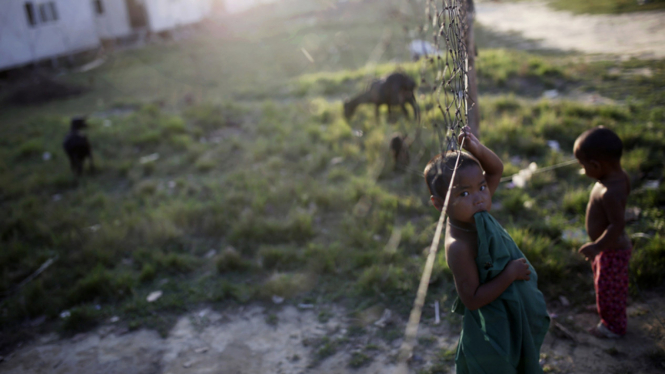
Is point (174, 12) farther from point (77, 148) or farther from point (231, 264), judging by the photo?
point (231, 264)

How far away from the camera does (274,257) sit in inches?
139

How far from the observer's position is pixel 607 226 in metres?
2.27

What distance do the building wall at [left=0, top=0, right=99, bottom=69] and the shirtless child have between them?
15462 millimetres

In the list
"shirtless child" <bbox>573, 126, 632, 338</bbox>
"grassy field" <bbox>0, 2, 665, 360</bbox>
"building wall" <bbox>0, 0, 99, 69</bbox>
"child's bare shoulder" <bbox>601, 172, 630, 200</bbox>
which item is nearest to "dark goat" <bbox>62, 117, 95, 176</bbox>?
"grassy field" <bbox>0, 2, 665, 360</bbox>

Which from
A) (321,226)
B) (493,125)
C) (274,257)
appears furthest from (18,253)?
(493,125)

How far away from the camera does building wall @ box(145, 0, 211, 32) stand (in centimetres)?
1822

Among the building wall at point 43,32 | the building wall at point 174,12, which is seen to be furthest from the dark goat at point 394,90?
the building wall at point 174,12

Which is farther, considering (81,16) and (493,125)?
(81,16)

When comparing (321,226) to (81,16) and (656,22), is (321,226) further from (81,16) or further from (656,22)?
(81,16)

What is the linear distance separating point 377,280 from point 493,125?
304 centimetres

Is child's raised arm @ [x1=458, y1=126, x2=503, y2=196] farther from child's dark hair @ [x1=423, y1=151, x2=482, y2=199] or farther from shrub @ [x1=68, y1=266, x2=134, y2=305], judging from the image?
shrub @ [x1=68, y1=266, x2=134, y2=305]

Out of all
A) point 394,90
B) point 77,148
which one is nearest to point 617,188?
point 394,90

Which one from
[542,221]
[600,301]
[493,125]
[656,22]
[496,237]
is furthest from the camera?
[656,22]

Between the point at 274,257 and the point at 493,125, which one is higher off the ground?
the point at 493,125
